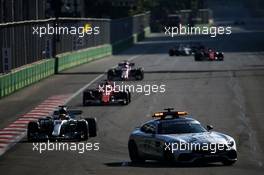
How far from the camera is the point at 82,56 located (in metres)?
83.4

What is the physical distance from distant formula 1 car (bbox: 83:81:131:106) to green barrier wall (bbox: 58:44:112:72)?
85.1ft

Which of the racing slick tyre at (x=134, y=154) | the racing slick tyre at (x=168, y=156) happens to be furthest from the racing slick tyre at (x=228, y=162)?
the racing slick tyre at (x=134, y=154)

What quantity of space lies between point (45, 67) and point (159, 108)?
72.7 ft

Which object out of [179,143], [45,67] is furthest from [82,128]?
[45,67]

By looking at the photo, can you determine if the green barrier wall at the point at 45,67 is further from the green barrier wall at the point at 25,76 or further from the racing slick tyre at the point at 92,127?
the racing slick tyre at the point at 92,127

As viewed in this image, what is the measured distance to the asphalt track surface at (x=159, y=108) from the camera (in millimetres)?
25156

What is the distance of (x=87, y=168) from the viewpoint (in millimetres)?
24953

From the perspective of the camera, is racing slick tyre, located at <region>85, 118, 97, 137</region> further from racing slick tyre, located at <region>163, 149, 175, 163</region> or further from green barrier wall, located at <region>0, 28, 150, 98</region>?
green barrier wall, located at <region>0, 28, 150, 98</region>

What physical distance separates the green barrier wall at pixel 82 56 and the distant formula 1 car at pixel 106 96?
85.1 ft

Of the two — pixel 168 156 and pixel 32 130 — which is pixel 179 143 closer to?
pixel 168 156

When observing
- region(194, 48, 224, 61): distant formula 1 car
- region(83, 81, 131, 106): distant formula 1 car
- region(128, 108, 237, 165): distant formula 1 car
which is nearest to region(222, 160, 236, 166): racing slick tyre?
region(128, 108, 237, 165): distant formula 1 car

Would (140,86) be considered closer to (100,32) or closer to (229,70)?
(229,70)

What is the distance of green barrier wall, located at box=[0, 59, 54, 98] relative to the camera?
51.0m

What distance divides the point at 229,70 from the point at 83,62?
16.8m
